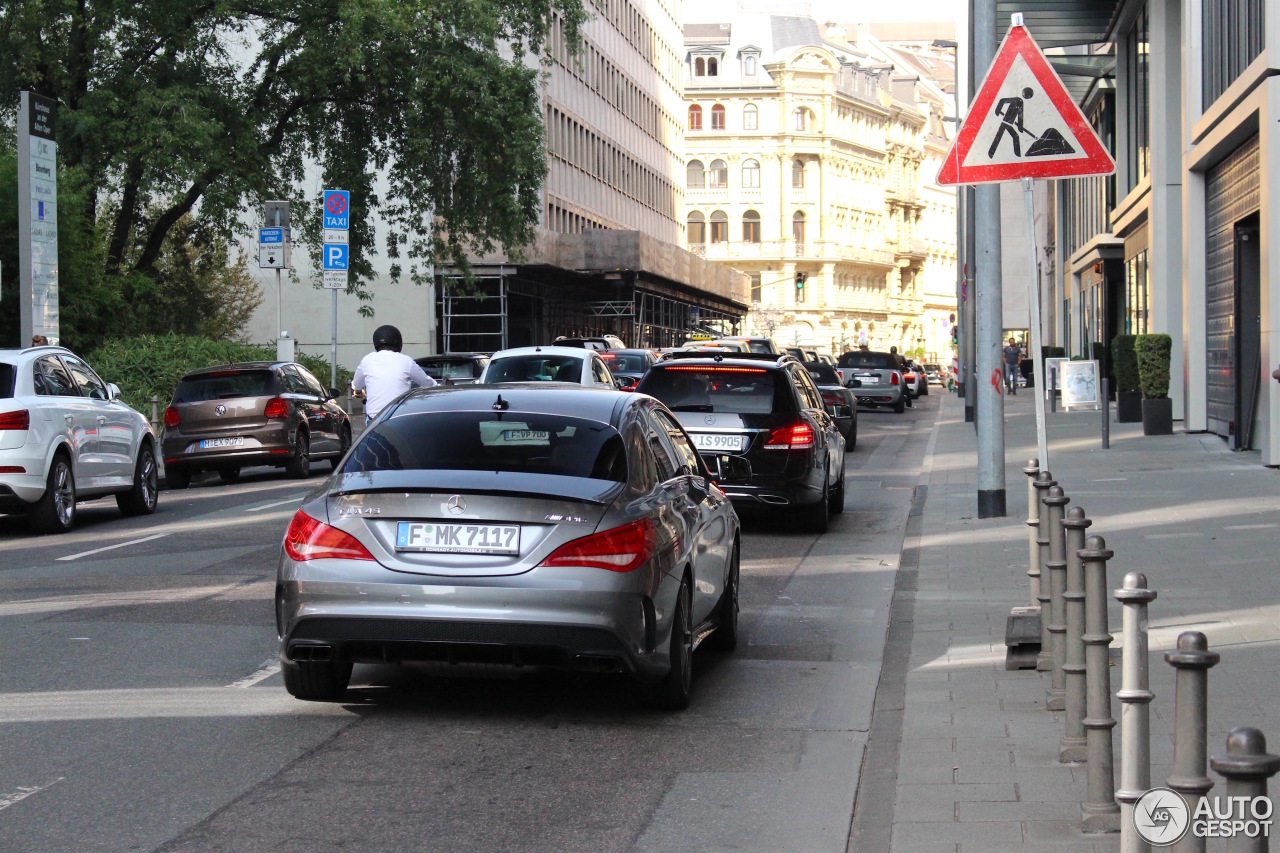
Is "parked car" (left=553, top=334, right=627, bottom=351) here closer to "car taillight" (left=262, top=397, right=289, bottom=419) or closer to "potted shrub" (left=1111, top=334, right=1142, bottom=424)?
"car taillight" (left=262, top=397, right=289, bottom=419)

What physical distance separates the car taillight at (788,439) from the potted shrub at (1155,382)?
13644 millimetres

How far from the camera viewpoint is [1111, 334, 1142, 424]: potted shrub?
1206 inches

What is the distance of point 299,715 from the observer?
7266mm

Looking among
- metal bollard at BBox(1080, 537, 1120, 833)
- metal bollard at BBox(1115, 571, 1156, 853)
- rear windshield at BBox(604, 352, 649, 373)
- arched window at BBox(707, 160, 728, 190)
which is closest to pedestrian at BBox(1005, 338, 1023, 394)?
rear windshield at BBox(604, 352, 649, 373)

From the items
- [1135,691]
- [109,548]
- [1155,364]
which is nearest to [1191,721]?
[1135,691]

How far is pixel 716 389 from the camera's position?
15070mm

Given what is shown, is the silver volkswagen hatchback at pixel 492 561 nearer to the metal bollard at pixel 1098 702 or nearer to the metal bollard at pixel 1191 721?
the metal bollard at pixel 1098 702

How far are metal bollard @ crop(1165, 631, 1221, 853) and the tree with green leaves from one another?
28.2 metres

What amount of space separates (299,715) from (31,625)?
10.2ft

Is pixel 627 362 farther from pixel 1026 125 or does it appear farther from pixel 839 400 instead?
pixel 1026 125

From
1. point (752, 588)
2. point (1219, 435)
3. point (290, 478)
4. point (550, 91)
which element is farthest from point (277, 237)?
point (550, 91)

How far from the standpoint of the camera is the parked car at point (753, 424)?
48.1 ft

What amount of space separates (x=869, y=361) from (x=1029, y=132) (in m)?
41.2

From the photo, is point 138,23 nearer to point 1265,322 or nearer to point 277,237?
point 277,237
